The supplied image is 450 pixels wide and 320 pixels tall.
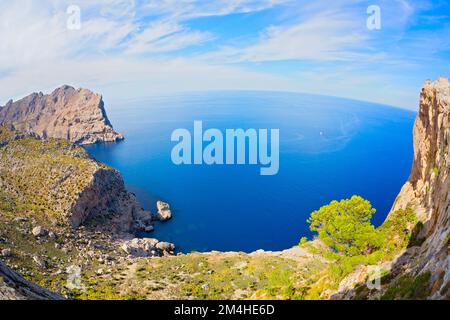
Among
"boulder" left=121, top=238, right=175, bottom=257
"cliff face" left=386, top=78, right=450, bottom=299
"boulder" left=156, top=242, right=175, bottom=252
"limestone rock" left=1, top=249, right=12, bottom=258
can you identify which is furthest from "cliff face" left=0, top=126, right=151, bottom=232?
"cliff face" left=386, top=78, right=450, bottom=299

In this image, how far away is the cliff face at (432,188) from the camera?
16.9 meters

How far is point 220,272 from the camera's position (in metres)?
49.2

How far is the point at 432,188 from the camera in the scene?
30.8 m

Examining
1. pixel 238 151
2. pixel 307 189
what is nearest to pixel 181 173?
pixel 238 151

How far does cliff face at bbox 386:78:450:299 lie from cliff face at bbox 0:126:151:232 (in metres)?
63.5

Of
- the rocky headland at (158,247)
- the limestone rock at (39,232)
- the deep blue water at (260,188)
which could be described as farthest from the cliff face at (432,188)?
the limestone rock at (39,232)

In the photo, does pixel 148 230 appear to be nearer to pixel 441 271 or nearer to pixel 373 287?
pixel 373 287

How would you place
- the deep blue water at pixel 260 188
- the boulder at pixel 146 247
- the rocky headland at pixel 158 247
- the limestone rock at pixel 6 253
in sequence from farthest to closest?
the deep blue water at pixel 260 188
the boulder at pixel 146 247
the limestone rock at pixel 6 253
the rocky headland at pixel 158 247

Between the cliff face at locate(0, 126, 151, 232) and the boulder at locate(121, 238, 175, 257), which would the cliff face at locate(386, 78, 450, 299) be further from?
the cliff face at locate(0, 126, 151, 232)

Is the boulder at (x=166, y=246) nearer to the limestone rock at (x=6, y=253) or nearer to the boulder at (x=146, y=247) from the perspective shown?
the boulder at (x=146, y=247)

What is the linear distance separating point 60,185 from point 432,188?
7108 cm

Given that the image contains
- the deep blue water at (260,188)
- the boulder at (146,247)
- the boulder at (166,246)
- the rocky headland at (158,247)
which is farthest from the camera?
the deep blue water at (260,188)

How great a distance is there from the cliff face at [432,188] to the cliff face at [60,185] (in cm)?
6348

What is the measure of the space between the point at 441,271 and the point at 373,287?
299 inches
